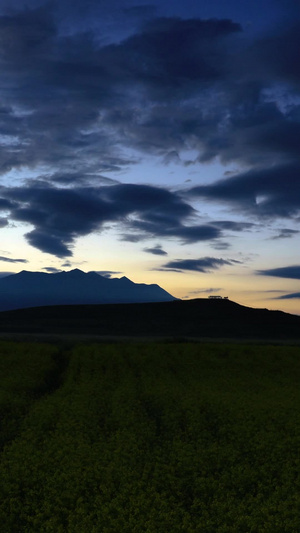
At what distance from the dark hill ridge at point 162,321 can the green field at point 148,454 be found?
168 ft

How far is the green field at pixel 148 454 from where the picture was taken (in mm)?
14938

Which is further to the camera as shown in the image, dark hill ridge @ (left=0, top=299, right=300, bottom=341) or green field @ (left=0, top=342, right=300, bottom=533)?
dark hill ridge @ (left=0, top=299, right=300, bottom=341)

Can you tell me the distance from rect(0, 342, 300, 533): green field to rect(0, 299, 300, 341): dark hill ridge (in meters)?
51.1

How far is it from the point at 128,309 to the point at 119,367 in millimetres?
70742

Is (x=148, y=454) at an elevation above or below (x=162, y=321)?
below

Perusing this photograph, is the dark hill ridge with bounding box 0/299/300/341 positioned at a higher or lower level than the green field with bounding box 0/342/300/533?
higher

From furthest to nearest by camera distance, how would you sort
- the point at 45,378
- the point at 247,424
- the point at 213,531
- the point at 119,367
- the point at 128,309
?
the point at 128,309, the point at 119,367, the point at 45,378, the point at 247,424, the point at 213,531

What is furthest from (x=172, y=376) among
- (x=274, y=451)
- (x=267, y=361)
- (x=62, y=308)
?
(x=62, y=308)

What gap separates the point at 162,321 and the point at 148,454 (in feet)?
264

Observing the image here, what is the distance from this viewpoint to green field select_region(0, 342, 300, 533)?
14.9m

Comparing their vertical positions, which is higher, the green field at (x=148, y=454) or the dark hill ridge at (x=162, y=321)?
the dark hill ridge at (x=162, y=321)

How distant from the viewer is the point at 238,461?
19.8 metres

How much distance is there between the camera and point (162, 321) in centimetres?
10069

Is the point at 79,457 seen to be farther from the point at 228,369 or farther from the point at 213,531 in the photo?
the point at 228,369
